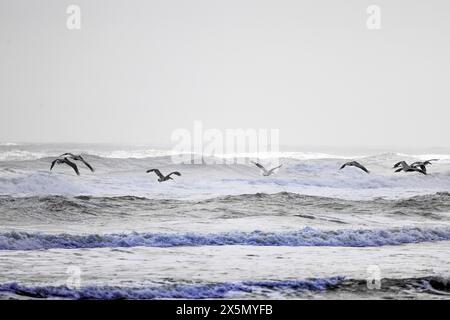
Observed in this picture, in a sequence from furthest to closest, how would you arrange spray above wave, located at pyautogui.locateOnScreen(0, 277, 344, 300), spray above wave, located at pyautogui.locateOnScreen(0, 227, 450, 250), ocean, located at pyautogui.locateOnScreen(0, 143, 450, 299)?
spray above wave, located at pyautogui.locateOnScreen(0, 227, 450, 250) < ocean, located at pyautogui.locateOnScreen(0, 143, 450, 299) < spray above wave, located at pyautogui.locateOnScreen(0, 277, 344, 300)

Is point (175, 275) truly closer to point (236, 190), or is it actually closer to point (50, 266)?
point (50, 266)

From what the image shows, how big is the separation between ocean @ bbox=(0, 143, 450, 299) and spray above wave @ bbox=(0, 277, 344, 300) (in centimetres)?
2

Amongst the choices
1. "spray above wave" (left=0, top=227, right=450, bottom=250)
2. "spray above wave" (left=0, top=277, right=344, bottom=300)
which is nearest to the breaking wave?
"spray above wave" (left=0, top=277, right=344, bottom=300)

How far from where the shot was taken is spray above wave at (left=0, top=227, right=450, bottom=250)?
12820 millimetres

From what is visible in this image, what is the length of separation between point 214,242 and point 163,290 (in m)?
4.58

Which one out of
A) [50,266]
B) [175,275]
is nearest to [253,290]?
[175,275]

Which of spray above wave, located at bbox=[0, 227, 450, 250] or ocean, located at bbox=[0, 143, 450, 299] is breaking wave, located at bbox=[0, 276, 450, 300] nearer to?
ocean, located at bbox=[0, 143, 450, 299]

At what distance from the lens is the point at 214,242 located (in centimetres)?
1360

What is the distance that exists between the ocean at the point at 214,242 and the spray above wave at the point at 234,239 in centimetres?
3

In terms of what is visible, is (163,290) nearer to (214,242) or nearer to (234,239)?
(214,242)

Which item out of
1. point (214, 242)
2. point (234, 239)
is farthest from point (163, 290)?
point (234, 239)

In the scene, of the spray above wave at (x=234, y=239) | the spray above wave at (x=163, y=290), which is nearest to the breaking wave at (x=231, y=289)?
the spray above wave at (x=163, y=290)

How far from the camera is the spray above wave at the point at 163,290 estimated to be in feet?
28.6
